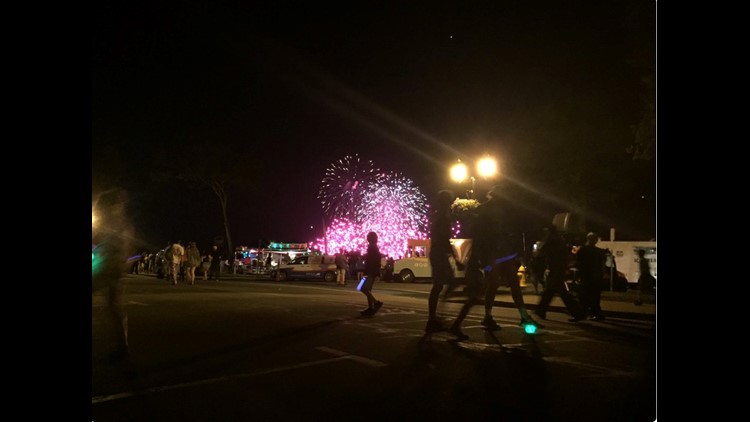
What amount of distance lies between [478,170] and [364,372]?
11016 millimetres

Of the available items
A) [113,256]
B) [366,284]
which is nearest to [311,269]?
[366,284]

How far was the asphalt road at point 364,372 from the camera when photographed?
4703 millimetres

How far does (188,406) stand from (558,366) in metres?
3.71

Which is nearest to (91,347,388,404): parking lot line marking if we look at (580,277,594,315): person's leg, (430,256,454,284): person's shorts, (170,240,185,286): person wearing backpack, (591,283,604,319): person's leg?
(430,256,454,284): person's shorts

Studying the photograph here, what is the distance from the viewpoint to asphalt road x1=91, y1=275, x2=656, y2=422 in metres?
4.70

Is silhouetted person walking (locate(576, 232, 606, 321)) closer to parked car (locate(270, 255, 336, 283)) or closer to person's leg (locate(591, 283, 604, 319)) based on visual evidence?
person's leg (locate(591, 283, 604, 319))

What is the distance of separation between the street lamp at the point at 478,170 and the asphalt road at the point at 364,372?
6.79 m

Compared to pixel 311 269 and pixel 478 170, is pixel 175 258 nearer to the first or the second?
pixel 311 269

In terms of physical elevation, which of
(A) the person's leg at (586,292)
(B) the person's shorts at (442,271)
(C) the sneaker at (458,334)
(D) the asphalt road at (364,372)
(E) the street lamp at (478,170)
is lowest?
(D) the asphalt road at (364,372)

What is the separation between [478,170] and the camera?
52.9ft

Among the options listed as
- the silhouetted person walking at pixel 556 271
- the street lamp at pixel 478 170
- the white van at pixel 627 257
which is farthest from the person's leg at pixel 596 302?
the white van at pixel 627 257

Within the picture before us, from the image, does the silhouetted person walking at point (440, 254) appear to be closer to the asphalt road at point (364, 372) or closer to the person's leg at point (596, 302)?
the asphalt road at point (364, 372)

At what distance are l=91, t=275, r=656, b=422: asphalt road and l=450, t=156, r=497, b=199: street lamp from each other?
22.3 ft
